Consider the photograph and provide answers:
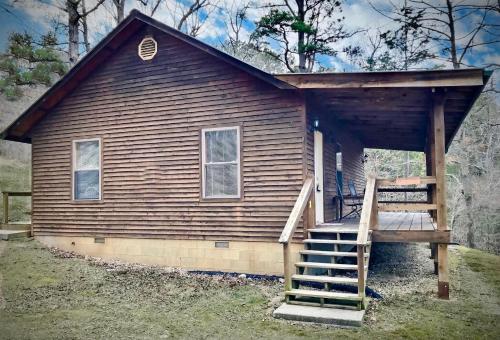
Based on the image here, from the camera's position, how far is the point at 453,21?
1809 cm

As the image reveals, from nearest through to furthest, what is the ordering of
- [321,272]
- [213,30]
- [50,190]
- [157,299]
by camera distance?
[157,299]
[321,272]
[50,190]
[213,30]

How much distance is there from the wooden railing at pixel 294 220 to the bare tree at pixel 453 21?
1407 cm

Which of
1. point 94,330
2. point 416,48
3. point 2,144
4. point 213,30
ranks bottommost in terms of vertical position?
point 94,330

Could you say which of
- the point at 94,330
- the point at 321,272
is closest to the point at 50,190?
the point at 94,330

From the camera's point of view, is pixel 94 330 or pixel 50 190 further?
pixel 50 190

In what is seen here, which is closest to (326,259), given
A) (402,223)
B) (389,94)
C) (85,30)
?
(402,223)

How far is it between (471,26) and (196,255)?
16.5 meters

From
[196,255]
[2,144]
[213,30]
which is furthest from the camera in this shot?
[213,30]

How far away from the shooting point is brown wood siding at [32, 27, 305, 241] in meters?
7.79

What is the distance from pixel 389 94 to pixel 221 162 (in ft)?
11.3

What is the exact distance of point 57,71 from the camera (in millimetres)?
13852

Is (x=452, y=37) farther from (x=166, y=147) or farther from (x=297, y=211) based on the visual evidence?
(x=297, y=211)

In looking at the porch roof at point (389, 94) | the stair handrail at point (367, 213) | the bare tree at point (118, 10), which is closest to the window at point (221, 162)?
the porch roof at point (389, 94)

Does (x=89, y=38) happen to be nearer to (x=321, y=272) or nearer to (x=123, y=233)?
(x=123, y=233)
